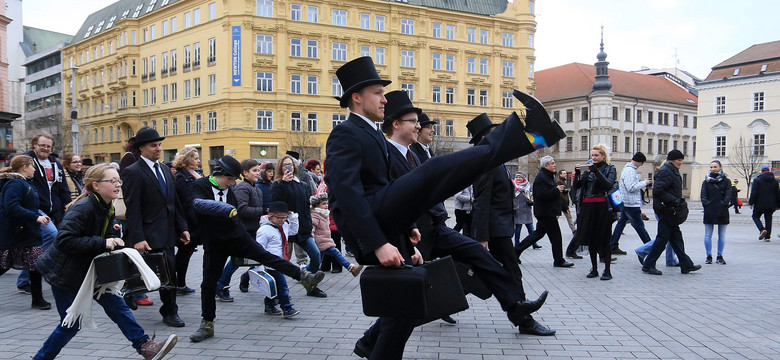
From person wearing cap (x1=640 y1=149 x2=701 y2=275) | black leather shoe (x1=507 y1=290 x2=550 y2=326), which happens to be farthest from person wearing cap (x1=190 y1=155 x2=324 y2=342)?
person wearing cap (x1=640 y1=149 x2=701 y2=275)

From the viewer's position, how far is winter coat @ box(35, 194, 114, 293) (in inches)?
178

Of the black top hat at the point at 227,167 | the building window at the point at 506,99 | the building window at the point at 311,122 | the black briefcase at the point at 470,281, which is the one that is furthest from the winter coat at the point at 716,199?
the building window at the point at 506,99

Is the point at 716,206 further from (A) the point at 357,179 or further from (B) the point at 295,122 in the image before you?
(B) the point at 295,122

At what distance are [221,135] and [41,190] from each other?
41167 millimetres

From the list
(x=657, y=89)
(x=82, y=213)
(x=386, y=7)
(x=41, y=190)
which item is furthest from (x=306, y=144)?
(x=657, y=89)

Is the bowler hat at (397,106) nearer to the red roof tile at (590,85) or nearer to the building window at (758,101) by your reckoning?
the building window at (758,101)

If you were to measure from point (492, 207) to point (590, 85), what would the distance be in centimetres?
7335

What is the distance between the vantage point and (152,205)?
20.7 ft

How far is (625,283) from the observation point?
29.2 feet

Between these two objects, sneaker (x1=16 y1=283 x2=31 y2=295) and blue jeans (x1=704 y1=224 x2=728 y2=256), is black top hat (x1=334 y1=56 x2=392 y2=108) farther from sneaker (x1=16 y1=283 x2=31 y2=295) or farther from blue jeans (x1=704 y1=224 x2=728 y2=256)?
blue jeans (x1=704 y1=224 x2=728 y2=256)

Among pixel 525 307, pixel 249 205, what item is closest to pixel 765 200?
pixel 525 307

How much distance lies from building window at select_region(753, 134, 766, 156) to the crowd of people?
57540 mm

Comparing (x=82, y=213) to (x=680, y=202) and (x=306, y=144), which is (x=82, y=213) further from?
(x=306, y=144)

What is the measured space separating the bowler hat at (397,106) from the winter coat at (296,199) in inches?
156
